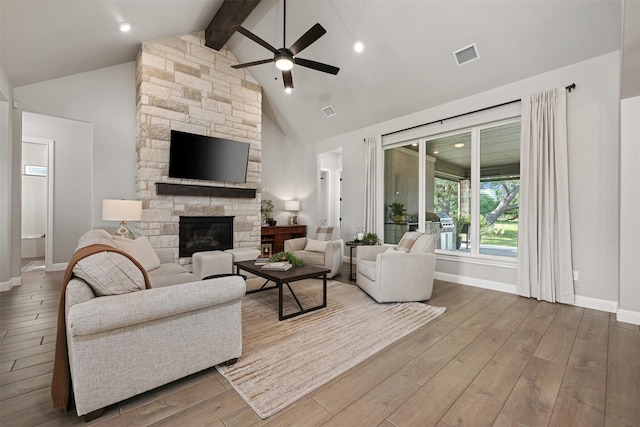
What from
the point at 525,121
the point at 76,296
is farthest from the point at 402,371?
the point at 525,121

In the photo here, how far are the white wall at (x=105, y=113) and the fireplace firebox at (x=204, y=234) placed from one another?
1113mm

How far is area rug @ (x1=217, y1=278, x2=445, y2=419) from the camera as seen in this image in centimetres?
175

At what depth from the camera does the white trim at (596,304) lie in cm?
306

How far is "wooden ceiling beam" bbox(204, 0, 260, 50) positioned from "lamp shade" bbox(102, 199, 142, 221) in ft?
9.56

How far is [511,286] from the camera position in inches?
150

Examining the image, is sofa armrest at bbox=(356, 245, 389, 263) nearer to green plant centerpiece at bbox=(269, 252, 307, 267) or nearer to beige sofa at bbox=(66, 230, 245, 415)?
green plant centerpiece at bbox=(269, 252, 307, 267)

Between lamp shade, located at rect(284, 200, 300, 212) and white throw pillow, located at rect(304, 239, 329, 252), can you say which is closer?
white throw pillow, located at rect(304, 239, 329, 252)

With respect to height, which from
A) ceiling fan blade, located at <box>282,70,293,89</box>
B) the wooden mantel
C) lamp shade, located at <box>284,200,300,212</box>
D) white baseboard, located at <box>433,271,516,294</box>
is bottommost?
white baseboard, located at <box>433,271,516,294</box>

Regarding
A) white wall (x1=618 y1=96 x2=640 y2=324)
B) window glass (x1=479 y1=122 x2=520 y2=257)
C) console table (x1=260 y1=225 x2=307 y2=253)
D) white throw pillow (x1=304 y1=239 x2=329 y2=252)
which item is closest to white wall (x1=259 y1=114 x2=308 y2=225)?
console table (x1=260 y1=225 x2=307 y2=253)

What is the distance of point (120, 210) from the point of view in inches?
158

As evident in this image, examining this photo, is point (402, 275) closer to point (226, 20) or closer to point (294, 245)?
point (294, 245)

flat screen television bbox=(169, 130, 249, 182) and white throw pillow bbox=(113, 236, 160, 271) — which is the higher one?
flat screen television bbox=(169, 130, 249, 182)

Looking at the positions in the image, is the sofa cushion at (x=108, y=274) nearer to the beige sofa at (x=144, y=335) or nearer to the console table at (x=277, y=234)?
the beige sofa at (x=144, y=335)

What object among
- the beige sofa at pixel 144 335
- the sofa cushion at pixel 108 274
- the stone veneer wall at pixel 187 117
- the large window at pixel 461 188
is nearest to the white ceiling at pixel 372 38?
the stone veneer wall at pixel 187 117
